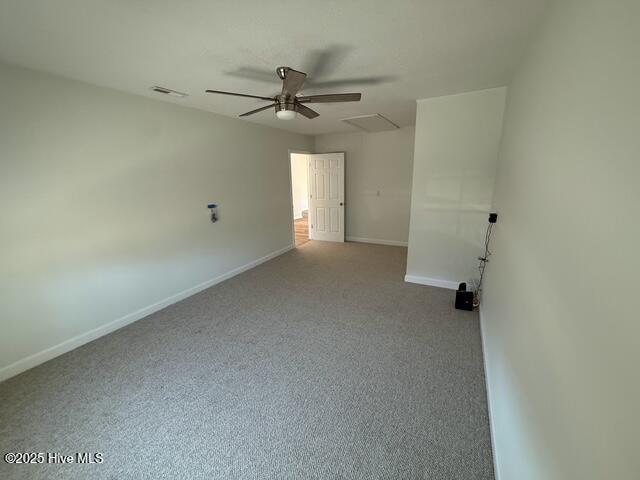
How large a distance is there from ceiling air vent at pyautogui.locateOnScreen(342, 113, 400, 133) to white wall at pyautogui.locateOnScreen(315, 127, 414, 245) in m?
0.34

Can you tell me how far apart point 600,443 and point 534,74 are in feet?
6.37

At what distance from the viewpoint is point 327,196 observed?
6098mm

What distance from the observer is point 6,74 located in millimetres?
2004

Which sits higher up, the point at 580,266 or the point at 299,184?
the point at 299,184

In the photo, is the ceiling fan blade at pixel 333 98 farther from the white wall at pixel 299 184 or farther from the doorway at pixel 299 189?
the white wall at pixel 299 184

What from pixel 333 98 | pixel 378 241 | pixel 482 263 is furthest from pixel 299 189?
pixel 333 98

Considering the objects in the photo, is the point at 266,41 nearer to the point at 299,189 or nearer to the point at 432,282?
the point at 432,282

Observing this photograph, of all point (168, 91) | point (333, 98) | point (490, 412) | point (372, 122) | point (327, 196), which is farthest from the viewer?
point (327, 196)

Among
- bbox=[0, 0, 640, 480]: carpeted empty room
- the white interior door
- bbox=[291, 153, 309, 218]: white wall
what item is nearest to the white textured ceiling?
bbox=[0, 0, 640, 480]: carpeted empty room

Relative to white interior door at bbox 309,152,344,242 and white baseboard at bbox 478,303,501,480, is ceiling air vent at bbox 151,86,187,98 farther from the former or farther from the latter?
white baseboard at bbox 478,303,501,480

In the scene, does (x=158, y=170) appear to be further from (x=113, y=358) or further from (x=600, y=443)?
(x=600, y=443)

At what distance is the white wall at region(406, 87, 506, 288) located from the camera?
3.03m

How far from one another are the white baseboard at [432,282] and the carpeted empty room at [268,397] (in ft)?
1.76

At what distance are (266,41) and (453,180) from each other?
2653 mm
